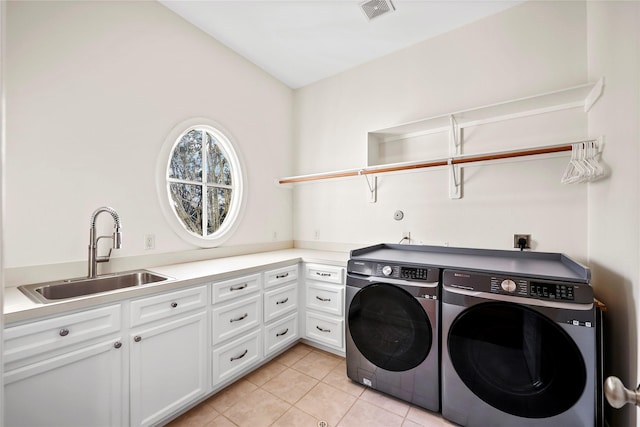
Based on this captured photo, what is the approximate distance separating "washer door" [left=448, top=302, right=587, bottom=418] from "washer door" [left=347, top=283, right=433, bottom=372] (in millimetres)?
202

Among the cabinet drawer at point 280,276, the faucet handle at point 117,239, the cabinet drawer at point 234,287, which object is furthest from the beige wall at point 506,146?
the faucet handle at point 117,239

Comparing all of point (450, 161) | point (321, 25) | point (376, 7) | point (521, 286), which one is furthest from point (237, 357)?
point (376, 7)

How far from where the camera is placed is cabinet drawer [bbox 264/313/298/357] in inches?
89.0

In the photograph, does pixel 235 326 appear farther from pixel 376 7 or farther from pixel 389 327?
pixel 376 7

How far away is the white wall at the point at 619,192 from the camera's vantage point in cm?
119

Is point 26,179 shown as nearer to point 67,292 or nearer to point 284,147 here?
point 67,292

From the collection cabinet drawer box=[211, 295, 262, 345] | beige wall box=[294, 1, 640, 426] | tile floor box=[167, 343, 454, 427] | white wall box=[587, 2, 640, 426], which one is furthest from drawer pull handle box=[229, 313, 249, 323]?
white wall box=[587, 2, 640, 426]

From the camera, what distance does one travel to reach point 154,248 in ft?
6.77

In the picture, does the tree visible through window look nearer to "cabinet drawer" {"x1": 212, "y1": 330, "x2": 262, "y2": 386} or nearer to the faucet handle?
the faucet handle

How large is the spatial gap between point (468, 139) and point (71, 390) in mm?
2995

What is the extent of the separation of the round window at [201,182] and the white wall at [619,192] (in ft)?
8.81

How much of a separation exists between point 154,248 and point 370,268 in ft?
5.41

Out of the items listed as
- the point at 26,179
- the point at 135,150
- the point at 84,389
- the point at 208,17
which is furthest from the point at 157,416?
the point at 208,17

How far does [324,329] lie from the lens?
2434mm
